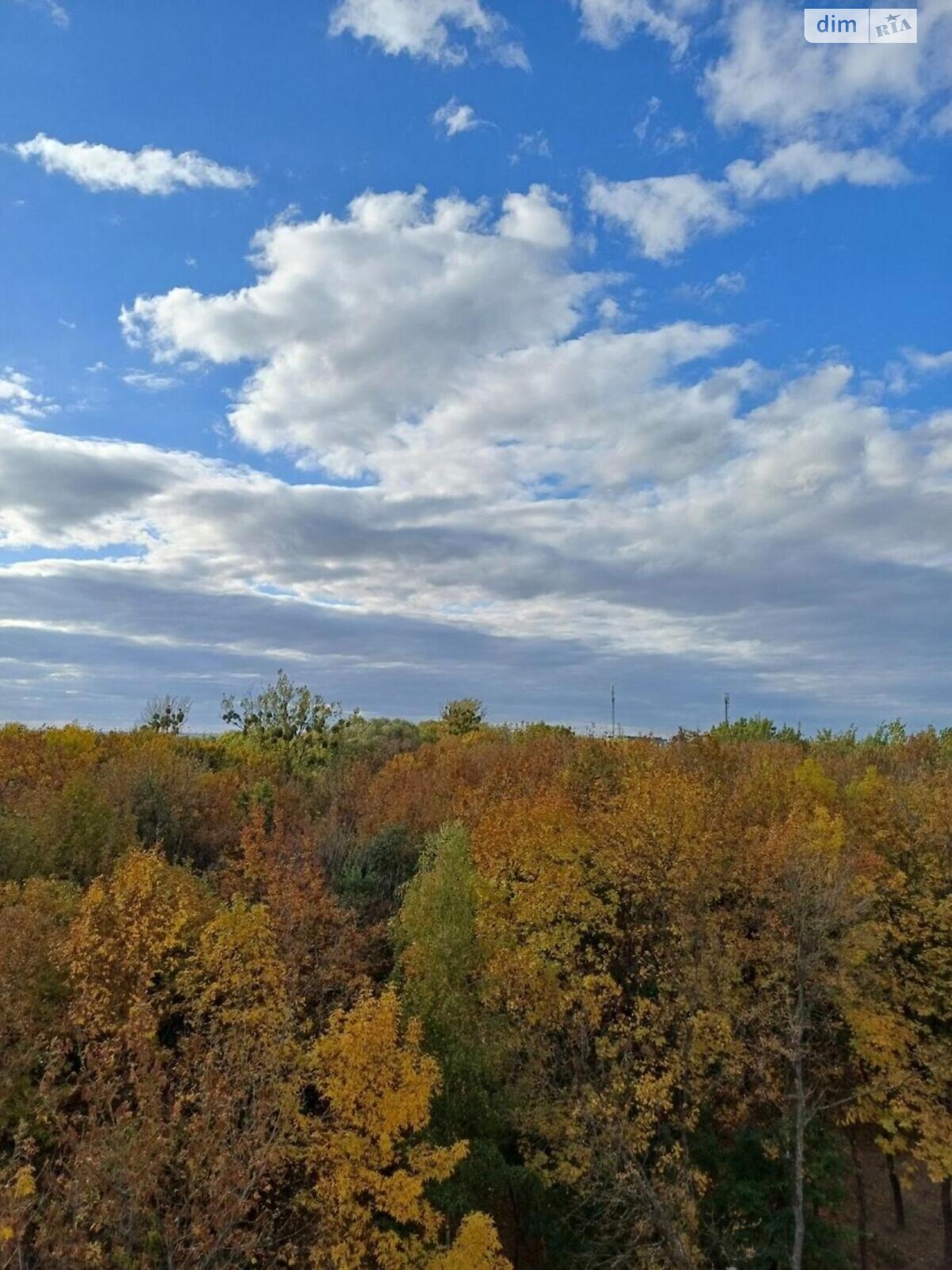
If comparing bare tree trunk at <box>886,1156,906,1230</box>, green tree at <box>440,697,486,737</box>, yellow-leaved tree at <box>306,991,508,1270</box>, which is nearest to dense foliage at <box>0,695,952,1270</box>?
yellow-leaved tree at <box>306,991,508,1270</box>

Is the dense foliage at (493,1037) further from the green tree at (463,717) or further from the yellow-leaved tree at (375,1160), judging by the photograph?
the green tree at (463,717)

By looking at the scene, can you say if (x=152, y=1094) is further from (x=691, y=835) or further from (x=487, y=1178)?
(x=691, y=835)

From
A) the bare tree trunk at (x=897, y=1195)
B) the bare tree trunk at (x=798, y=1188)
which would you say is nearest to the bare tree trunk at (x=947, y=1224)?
the bare tree trunk at (x=897, y=1195)

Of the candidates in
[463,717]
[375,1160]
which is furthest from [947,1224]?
[463,717]

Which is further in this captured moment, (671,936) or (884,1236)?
(884,1236)

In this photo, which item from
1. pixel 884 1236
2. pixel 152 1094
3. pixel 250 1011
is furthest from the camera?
pixel 884 1236

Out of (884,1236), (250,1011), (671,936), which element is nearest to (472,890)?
(671,936)

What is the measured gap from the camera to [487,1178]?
86.2 feet

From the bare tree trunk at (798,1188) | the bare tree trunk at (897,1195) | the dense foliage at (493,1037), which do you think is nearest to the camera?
the dense foliage at (493,1037)

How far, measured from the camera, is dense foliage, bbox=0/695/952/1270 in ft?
67.8

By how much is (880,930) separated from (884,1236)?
44.6ft

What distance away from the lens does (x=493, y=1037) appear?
28.3m

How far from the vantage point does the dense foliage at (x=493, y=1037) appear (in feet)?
67.8

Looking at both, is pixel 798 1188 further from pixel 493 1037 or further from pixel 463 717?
pixel 463 717
